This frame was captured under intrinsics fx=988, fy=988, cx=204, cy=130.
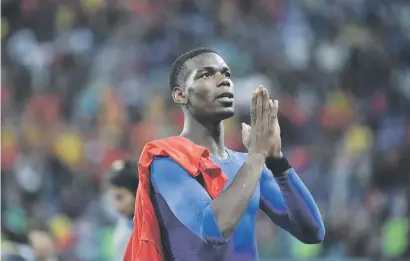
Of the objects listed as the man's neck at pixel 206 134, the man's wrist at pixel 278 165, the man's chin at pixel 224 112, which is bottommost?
the man's wrist at pixel 278 165

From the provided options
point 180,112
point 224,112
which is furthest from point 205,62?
point 180,112

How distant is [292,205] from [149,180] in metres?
0.58

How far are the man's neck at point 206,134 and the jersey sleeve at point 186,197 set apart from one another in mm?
257

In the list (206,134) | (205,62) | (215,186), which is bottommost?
(215,186)

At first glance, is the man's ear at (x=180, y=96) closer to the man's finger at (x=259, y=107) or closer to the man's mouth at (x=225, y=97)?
the man's mouth at (x=225, y=97)

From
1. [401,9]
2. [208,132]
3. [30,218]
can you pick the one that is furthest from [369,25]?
[208,132]

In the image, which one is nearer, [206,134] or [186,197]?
[186,197]

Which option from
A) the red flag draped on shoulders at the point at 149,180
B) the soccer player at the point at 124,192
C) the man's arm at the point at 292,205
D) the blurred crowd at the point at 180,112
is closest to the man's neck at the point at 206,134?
the red flag draped on shoulders at the point at 149,180

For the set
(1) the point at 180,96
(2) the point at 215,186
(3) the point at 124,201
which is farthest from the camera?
(3) the point at 124,201

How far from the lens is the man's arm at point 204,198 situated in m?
3.43

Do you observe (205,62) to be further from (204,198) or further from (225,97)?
(204,198)

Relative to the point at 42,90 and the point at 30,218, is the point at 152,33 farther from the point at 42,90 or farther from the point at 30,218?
the point at 30,218

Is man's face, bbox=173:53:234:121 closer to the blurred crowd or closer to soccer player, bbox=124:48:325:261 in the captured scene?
soccer player, bbox=124:48:325:261

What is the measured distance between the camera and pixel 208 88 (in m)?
3.84
